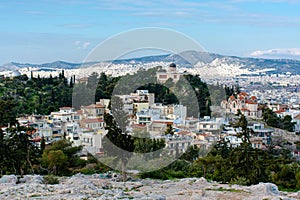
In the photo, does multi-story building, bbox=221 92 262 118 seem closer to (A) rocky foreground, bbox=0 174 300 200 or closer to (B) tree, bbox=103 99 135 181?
(B) tree, bbox=103 99 135 181

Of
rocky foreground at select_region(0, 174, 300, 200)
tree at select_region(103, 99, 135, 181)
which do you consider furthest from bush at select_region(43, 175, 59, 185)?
tree at select_region(103, 99, 135, 181)

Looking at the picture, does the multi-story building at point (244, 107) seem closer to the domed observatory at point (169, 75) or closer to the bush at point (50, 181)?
the domed observatory at point (169, 75)

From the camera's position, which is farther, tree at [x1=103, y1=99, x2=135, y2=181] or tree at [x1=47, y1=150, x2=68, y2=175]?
tree at [x1=47, y1=150, x2=68, y2=175]

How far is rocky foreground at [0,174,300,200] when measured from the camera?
8.79 m

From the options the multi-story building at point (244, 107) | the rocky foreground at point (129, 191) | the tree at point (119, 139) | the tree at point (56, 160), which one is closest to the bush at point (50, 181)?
the rocky foreground at point (129, 191)

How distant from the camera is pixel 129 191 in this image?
32.1ft

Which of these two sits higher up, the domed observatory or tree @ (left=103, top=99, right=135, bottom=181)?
the domed observatory

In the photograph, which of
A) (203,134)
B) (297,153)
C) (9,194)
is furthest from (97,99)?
(9,194)

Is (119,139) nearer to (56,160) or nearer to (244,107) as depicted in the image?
(56,160)

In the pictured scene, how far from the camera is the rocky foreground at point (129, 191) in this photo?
346 inches

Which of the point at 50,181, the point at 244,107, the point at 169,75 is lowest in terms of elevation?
the point at 50,181

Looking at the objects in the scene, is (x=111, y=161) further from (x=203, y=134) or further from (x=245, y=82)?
(x=245, y=82)

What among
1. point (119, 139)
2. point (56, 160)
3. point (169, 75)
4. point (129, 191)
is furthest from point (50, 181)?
point (169, 75)

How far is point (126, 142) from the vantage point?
480 inches
